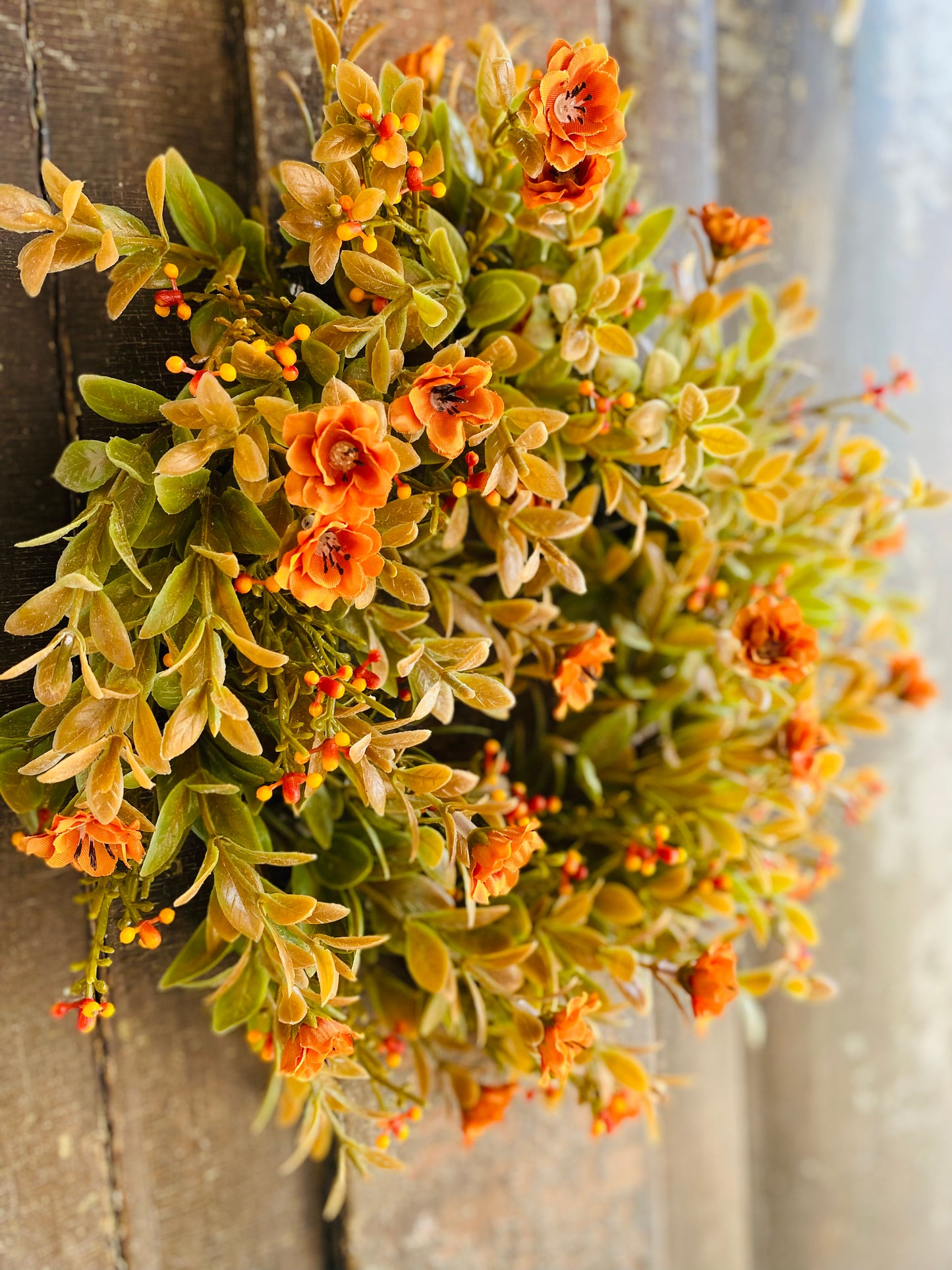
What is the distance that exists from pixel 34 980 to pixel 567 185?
0.70m

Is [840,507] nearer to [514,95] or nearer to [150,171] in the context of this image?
[514,95]

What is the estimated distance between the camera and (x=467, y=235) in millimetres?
619

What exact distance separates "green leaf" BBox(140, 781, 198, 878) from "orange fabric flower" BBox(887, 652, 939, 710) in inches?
26.5

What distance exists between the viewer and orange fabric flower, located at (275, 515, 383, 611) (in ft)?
1.47

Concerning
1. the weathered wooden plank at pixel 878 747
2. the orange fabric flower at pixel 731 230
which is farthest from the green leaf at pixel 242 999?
the weathered wooden plank at pixel 878 747

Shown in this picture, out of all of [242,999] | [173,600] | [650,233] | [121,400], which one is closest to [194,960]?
[242,999]

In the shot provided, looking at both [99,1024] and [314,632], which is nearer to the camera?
[314,632]

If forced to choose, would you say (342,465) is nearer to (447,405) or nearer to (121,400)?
(447,405)

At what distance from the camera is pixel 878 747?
49.1 inches

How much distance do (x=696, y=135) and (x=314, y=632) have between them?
770mm

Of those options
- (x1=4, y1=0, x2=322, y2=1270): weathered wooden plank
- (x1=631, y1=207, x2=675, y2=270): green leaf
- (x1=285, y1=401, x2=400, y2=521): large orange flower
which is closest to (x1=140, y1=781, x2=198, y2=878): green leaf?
(x1=4, y1=0, x2=322, y2=1270): weathered wooden plank

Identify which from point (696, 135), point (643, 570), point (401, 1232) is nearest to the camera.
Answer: point (643, 570)

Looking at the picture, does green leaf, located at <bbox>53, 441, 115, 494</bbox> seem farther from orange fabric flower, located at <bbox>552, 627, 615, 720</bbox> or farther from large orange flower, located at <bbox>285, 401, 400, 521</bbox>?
orange fabric flower, located at <bbox>552, 627, 615, 720</bbox>

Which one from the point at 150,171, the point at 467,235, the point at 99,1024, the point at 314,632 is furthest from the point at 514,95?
the point at 99,1024
